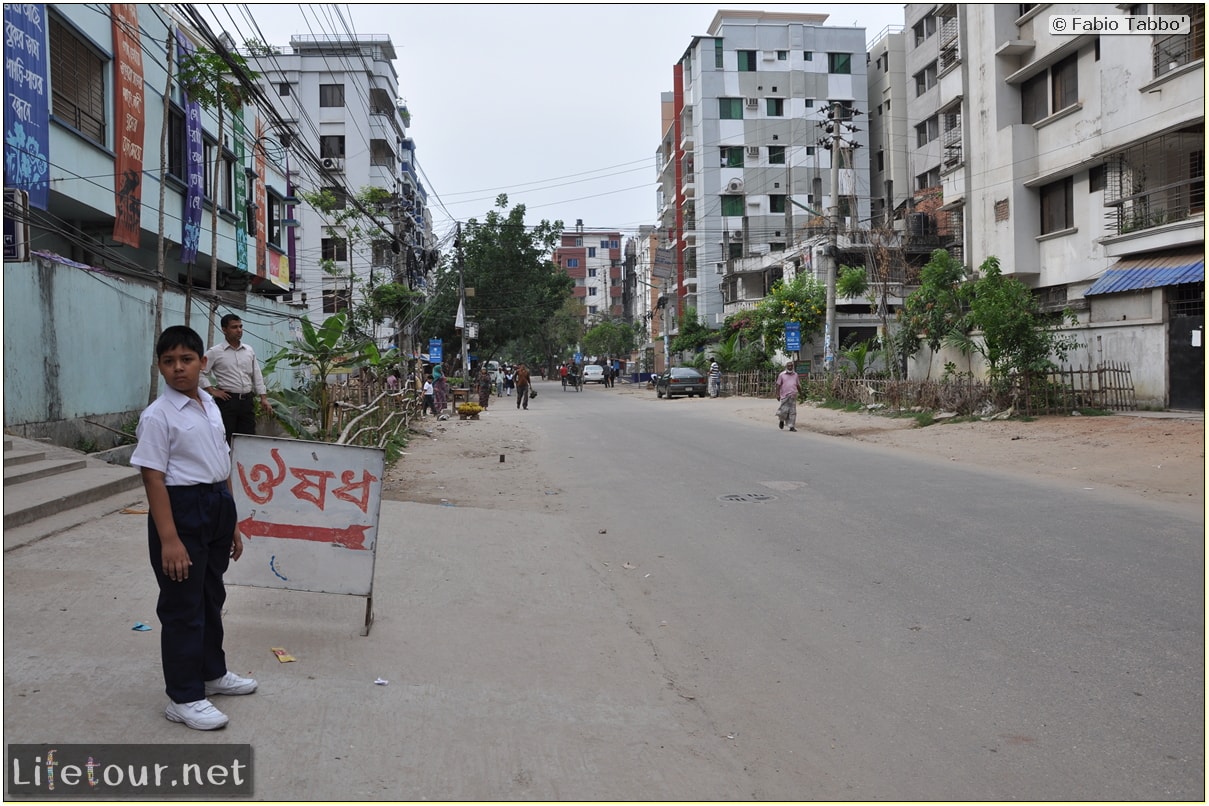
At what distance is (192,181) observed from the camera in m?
19.8

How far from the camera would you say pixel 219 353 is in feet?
33.6

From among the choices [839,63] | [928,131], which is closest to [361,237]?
[928,131]

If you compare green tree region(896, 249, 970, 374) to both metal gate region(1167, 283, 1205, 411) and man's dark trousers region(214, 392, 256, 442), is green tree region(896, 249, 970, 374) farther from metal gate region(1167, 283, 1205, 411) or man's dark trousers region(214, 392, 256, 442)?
man's dark trousers region(214, 392, 256, 442)

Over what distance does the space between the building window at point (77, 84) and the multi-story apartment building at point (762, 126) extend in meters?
46.5

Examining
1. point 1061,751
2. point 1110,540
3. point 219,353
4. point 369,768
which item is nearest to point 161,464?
point 369,768

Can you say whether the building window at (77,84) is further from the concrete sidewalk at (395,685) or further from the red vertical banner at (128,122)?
the concrete sidewalk at (395,685)

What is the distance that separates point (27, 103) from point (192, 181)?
6970 mm

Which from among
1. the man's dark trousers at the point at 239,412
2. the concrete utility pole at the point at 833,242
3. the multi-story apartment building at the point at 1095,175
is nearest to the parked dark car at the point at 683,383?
the concrete utility pole at the point at 833,242

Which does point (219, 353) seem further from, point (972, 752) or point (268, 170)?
point (268, 170)

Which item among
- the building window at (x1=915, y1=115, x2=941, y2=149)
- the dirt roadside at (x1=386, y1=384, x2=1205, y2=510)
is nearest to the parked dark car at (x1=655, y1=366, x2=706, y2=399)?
the building window at (x1=915, y1=115, x2=941, y2=149)

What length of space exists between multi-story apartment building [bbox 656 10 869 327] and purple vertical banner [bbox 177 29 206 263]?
42643mm

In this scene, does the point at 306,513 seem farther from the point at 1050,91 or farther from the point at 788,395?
the point at 1050,91

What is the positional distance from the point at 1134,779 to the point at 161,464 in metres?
4.18

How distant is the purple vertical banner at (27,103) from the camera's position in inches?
488
